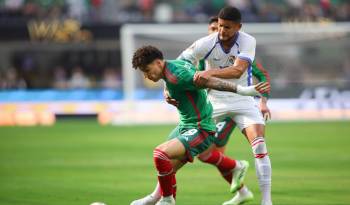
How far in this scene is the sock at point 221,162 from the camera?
10.7 m

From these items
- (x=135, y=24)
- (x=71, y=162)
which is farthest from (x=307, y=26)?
(x=71, y=162)

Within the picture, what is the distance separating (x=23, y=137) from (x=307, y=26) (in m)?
11.2

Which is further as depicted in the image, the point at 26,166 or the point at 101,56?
the point at 101,56

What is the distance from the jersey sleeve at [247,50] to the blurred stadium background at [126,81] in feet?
14.8

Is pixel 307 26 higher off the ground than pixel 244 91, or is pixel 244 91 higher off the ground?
pixel 307 26

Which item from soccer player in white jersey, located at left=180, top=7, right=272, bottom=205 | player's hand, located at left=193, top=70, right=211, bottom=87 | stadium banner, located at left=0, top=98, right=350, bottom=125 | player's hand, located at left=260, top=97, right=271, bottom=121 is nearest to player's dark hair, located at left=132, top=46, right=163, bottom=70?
player's hand, located at left=193, top=70, right=211, bottom=87

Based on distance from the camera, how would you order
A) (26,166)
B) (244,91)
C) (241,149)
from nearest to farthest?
(244,91) < (26,166) < (241,149)

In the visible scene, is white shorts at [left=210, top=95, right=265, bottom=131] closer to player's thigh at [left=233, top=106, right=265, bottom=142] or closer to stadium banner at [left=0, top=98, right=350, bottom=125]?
player's thigh at [left=233, top=106, right=265, bottom=142]

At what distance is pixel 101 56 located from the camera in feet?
113

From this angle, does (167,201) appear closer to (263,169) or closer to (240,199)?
(263,169)

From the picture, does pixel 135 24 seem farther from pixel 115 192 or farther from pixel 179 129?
pixel 179 129

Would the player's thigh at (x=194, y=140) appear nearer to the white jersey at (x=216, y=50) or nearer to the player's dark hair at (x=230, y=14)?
the white jersey at (x=216, y=50)

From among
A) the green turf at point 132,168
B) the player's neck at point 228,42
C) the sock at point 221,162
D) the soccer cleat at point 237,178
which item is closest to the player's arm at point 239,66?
the player's neck at point 228,42

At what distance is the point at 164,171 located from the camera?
29.3 ft
